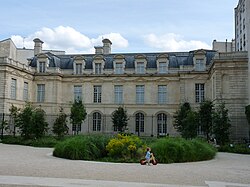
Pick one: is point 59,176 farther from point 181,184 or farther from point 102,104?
point 102,104

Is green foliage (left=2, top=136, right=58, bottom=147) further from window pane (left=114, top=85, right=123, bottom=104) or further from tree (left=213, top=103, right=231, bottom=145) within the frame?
window pane (left=114, top=85, right=123, bottom=104)

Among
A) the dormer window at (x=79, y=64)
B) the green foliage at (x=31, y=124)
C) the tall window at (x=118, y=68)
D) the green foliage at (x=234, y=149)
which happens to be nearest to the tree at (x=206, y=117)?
the green foliage at (x=234, y=149)

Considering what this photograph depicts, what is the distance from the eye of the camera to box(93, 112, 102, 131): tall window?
42.2 m

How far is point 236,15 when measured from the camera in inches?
Answer: 2516

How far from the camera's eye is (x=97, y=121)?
4225 centimetres

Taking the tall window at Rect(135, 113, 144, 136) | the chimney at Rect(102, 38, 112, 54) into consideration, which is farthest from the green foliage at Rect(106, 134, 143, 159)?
the chimney at Rect(102, 38, 112, 54)

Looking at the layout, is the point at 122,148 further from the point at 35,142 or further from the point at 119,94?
the point at 119,94

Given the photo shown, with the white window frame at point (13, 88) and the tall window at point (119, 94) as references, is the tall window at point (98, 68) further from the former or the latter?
the white window frame at point (13, 88)

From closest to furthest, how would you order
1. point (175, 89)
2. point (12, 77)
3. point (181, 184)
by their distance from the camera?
point (181, 184) < point (12, 77) < point (175, 89)

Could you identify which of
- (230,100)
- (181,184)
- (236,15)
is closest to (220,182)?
(181,184)

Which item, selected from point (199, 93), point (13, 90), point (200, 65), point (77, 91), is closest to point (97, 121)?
point (77, 91)

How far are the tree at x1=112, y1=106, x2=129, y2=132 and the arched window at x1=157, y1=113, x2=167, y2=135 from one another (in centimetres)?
466

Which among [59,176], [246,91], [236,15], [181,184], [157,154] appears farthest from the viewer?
[236,15]

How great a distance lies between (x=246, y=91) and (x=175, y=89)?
12373 mm
